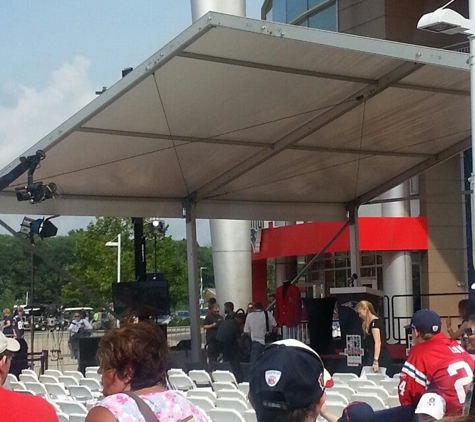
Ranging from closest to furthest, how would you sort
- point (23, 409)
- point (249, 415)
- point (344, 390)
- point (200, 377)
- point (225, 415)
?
point (23, 409)
point (225, 415)
point (249, 415)
point (344, 390)
point (200, 377)

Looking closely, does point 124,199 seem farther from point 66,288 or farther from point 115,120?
point 66,288

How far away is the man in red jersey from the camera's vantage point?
16.2 feet

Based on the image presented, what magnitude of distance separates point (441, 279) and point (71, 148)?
14161 millimetres

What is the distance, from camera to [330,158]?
16828mm

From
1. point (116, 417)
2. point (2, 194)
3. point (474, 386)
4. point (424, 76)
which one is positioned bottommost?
point (116, 417)

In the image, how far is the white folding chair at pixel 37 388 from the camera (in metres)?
10.3

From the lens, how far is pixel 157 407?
303 cm

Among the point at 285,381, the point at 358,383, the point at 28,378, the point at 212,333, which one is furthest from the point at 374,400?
the point at 212,333

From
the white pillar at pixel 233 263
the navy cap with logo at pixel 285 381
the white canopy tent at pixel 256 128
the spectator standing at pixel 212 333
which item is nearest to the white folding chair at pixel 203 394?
the white canopy tent at pixel 256 128

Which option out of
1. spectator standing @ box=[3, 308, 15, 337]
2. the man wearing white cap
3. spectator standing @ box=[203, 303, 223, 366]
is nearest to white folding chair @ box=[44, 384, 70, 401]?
spectator standing @ box=[203, 303, 223, 366]

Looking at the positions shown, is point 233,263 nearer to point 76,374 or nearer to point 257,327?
point 257,327

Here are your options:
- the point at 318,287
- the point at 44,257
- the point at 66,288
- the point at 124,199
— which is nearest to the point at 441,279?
the point at 318,287

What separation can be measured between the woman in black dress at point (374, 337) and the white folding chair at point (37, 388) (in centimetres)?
436

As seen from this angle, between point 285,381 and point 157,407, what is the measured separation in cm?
88
